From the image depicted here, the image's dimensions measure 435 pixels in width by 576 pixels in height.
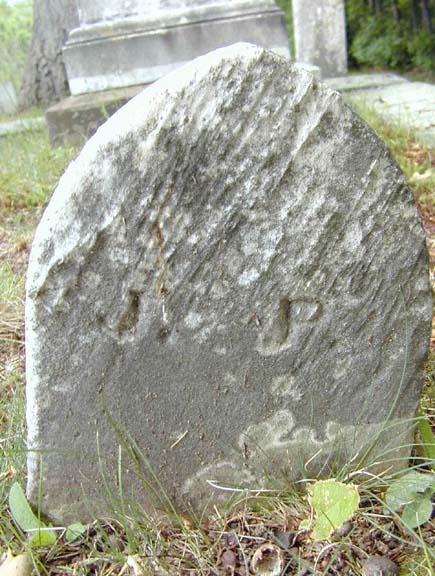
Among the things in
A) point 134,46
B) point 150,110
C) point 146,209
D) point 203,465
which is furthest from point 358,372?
point 134,46

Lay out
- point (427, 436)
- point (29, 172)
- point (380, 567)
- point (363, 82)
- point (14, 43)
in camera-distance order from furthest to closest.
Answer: point (14, 43) < point (363, 82) < point (29, 172) < point (427, 436) < point (380, 567)

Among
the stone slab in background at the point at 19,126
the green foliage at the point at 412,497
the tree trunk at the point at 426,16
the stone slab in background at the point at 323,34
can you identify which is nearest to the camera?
the green foliage at the point at 412,497

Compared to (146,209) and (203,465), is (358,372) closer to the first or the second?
(203,465)

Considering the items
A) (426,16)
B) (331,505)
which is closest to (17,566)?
(331,505)

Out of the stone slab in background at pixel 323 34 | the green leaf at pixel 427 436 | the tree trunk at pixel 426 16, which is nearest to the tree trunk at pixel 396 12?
the tree trunk at pixel 426 16

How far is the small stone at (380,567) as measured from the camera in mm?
1237

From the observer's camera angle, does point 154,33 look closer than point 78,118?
No

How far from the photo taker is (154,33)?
4.57 meters

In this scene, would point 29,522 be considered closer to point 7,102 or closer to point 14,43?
point 7,102

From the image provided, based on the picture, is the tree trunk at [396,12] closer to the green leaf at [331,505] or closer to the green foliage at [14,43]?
the green foliage at [14,43]

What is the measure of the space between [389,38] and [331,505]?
865cm

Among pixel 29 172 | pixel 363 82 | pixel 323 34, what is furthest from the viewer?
pixel 323 34

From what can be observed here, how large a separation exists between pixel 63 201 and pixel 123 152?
0.14 m

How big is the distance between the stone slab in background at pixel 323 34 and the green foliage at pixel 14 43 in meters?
2.74
